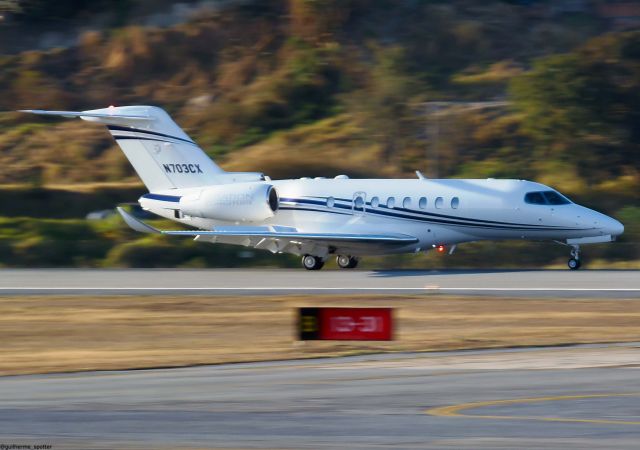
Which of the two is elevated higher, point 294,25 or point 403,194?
point 294,25

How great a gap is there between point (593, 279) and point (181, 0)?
5158 centimetres

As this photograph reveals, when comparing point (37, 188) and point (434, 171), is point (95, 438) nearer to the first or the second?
point (37, 188)

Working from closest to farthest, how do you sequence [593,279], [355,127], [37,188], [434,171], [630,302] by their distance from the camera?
[630,302]
[593,279]
[37,188]
[434,171]
[355,127]

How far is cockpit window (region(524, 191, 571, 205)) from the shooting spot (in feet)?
106

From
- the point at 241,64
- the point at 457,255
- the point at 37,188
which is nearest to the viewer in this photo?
the point at 457,255

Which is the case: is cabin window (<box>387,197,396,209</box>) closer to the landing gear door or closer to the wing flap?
the landing gear door

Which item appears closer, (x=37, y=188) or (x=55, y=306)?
(x=55, y=306)

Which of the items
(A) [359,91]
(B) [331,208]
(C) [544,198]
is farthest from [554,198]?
(A) [359,91]

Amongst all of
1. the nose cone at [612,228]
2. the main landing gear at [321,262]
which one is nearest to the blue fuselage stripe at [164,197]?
the main landing gear at [321,262]

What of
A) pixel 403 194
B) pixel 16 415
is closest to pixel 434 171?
pixel 403 194

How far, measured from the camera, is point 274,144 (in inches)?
2464

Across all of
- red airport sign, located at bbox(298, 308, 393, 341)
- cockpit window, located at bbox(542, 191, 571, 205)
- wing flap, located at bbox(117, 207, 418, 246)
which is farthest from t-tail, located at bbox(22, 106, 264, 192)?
red airport sign, located at bbox(298, 308, 393, 341)

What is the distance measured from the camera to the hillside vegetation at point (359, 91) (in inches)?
2169

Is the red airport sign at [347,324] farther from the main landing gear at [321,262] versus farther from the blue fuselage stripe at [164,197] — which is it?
the blue fuselage stripe at [164,197]
